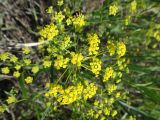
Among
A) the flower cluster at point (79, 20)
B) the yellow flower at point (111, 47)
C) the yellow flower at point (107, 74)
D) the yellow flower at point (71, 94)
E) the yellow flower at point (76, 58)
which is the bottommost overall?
the yellow flower at point (71, 94)

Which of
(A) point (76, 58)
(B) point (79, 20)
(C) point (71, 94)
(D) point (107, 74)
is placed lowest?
(C) point (71, 94)

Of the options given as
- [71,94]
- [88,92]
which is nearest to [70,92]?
[71,94]

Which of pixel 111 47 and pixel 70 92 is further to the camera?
pixel 111 47

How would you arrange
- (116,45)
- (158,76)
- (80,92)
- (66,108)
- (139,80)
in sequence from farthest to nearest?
(158,76) < (139,80) < (66,108) < (116,45) < (80,92)

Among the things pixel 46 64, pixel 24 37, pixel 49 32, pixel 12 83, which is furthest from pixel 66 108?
pixel 49 32

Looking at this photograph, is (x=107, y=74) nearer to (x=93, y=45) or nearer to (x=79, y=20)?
(x=93, y=45)

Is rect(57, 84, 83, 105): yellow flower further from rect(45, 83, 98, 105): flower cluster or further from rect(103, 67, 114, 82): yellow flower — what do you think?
rect(103, 67, 114, 82): yellow flower

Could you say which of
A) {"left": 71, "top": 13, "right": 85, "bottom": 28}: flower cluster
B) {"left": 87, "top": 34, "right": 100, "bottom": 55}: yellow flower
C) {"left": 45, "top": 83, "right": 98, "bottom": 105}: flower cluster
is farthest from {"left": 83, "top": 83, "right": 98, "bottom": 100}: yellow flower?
{"left": 71, "top": 13, "right": 85, "bottom": 28}: flower cluster

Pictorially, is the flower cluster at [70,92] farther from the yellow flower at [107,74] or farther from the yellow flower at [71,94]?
the yellow flower at [107,74]

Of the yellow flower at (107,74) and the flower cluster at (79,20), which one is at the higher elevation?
the flower cluster at (79,20)

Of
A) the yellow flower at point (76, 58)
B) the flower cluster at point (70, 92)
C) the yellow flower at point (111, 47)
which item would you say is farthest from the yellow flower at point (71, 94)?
the yellow flower at point (111, 47)

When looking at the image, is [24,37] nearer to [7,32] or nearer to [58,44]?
[7,32]
